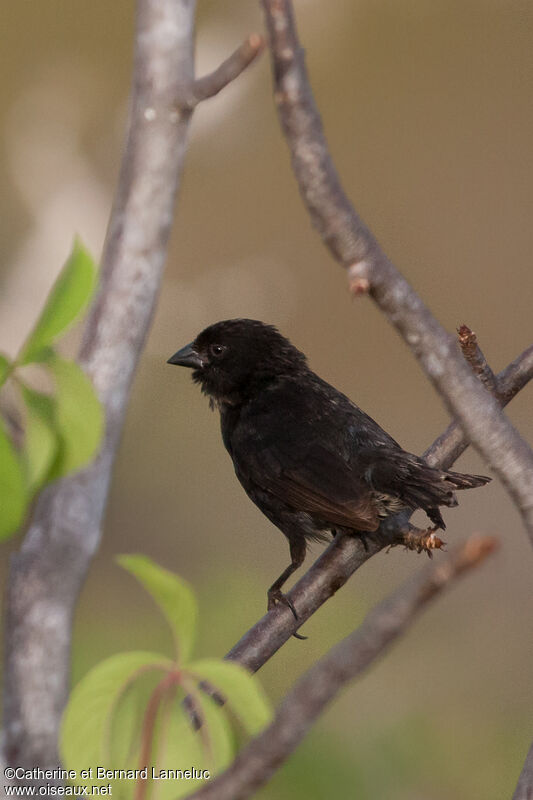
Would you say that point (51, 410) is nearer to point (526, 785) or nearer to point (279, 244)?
point (526, 785)

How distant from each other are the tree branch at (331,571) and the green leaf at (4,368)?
993 millimetres

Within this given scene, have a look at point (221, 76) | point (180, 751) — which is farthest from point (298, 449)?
point (180, 751)

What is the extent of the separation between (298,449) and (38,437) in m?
2.28

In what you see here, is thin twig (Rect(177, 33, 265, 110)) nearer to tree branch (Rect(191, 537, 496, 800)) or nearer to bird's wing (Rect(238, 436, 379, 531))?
tree branch (Rect(191, 537, 496, 800))

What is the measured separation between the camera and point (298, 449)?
3.06m

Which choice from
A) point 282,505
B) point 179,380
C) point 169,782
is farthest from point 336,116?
point 169,782

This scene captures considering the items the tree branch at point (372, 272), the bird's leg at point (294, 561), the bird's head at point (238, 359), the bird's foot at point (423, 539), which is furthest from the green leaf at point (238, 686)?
the bird's head at point (238, 359)

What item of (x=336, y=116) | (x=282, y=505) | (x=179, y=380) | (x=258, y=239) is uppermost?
(x=336, y=116)

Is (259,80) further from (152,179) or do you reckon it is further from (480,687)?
(152,179)

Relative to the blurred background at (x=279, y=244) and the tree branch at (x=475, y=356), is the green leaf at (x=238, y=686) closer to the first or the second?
the tree branch at (x=475, y=356)

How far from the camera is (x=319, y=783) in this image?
224 centimetres

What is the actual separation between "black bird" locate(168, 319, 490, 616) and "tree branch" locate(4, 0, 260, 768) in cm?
153

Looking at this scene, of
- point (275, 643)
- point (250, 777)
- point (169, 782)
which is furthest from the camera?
point (275, 643)

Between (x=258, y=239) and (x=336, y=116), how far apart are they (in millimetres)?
1034
